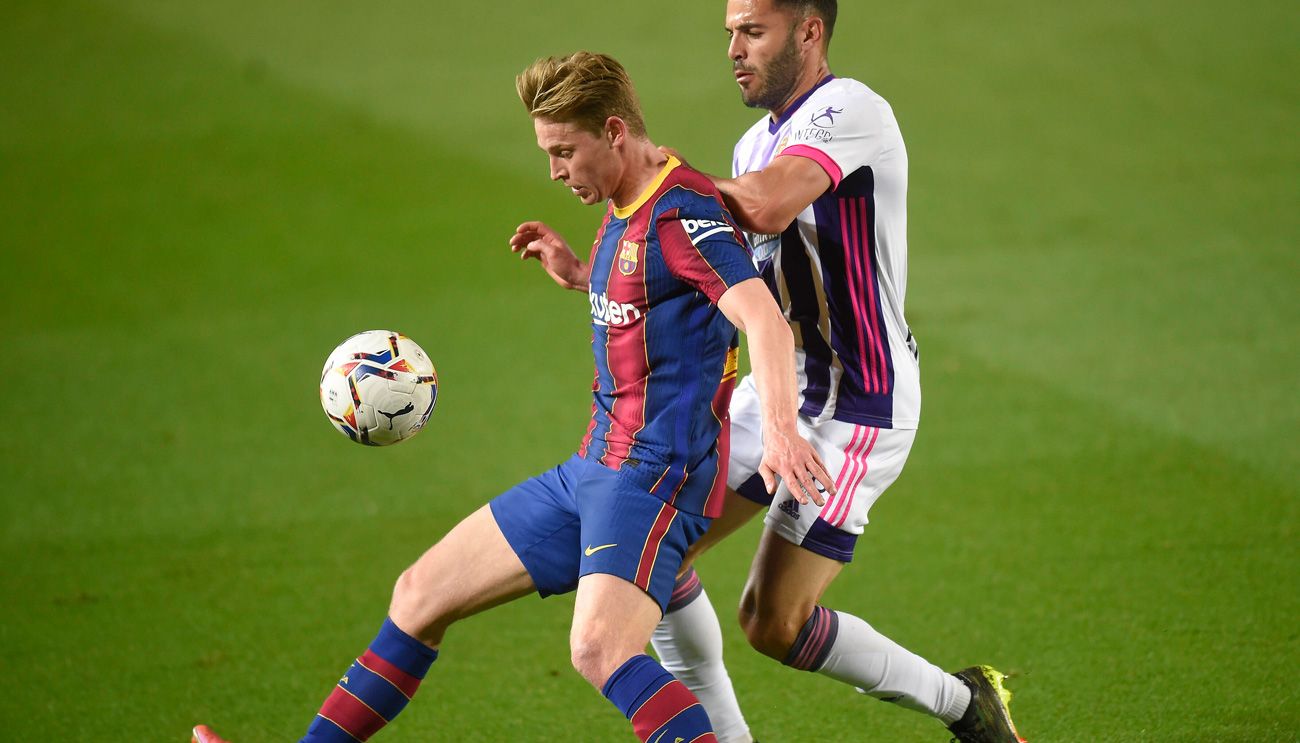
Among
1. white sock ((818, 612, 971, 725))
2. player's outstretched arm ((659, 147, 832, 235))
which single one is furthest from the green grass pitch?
player's outstretched arm ((659, 147, 832, 235))

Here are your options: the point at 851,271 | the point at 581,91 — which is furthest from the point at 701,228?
the point at 851,271

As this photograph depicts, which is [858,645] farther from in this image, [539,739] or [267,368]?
[267,368]

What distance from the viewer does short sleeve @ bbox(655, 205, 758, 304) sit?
3027mm

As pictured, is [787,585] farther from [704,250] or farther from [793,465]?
[704,250]

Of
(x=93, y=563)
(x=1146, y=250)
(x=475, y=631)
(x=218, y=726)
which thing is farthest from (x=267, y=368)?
(x=1146, y=250)

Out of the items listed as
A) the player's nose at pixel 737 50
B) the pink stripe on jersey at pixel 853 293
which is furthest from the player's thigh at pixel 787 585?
the player's nose at pixel 737 50

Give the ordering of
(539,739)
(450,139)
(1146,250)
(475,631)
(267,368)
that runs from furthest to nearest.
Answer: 1. (450,139)
2. (1146,250)
3. (267,368)
4. (475,631)
5. (539,739)

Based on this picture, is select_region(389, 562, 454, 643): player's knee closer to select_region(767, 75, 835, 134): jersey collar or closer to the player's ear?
the player's ear

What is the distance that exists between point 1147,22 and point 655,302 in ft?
39.5

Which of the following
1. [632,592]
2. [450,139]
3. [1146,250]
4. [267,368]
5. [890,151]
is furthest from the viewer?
[450,139]

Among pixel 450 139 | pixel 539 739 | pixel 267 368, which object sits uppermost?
pixel 450 139

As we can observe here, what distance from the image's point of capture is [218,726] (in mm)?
4402

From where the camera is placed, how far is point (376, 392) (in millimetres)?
3574

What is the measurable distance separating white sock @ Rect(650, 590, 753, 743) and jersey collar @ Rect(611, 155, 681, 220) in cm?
126
